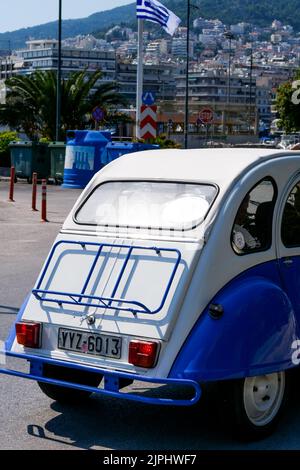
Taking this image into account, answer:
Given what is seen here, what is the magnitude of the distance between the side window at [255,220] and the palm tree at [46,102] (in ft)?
128

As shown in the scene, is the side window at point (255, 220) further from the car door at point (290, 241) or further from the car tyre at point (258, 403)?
the car tyre at point (258, 403)

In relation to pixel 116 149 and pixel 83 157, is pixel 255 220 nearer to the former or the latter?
pixel 116 149

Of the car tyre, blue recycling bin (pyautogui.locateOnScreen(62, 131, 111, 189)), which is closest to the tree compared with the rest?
blue recycling bin (pyautogui.locateOnScreen(62, 131, 111, 189))

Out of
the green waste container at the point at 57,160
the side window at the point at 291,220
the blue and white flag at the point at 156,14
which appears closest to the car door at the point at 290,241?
the side window at the point at 291,220

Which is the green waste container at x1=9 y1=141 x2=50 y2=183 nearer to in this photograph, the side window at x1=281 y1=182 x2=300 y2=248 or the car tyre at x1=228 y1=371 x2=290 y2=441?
the side window at x1=281 y1=182 x2=300 y2=248

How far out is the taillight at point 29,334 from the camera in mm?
6016

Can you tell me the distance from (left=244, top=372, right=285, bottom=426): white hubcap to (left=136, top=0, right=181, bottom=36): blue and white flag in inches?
1343

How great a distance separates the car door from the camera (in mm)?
6203

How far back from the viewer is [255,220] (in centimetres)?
618

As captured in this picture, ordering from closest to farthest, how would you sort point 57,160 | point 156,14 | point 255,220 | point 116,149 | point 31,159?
point 255,220, point 116,149, point 57,160, point 31,159, point 156,14

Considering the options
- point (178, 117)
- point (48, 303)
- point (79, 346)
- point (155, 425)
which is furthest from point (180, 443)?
point (178, 117)

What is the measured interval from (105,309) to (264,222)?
1241mm

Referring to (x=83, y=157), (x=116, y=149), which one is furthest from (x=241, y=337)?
(x=83, y=157)

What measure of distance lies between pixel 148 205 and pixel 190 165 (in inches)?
15.9
